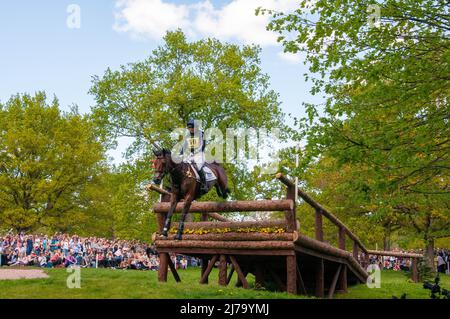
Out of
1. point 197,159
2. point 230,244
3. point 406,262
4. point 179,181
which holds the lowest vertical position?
point 406,262

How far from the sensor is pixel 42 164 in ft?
127

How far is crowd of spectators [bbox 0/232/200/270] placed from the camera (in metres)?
23.6

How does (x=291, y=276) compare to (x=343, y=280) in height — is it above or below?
above

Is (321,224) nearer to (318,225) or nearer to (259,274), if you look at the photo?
(318,225)

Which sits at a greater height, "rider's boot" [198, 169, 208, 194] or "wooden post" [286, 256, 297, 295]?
"rider's boot" [198, 169, 208, 194]

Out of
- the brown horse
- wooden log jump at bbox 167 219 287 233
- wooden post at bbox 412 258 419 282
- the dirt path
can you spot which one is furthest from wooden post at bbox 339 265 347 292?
the dirt path

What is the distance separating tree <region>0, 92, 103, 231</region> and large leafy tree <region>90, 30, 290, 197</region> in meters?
3.75

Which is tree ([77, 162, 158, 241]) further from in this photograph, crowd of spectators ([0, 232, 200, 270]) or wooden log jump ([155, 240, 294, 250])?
wooden log jump ([155, 240, 294, 250])

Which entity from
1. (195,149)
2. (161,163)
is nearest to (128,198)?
(195,149)

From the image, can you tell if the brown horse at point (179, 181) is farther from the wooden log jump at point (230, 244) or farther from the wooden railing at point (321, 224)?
the wooden railing at point (321, 224)

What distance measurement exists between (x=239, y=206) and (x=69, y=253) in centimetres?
1475

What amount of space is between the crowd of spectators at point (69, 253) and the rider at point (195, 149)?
1346 cm

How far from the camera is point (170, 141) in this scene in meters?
34.4

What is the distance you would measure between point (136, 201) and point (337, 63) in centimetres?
2498
